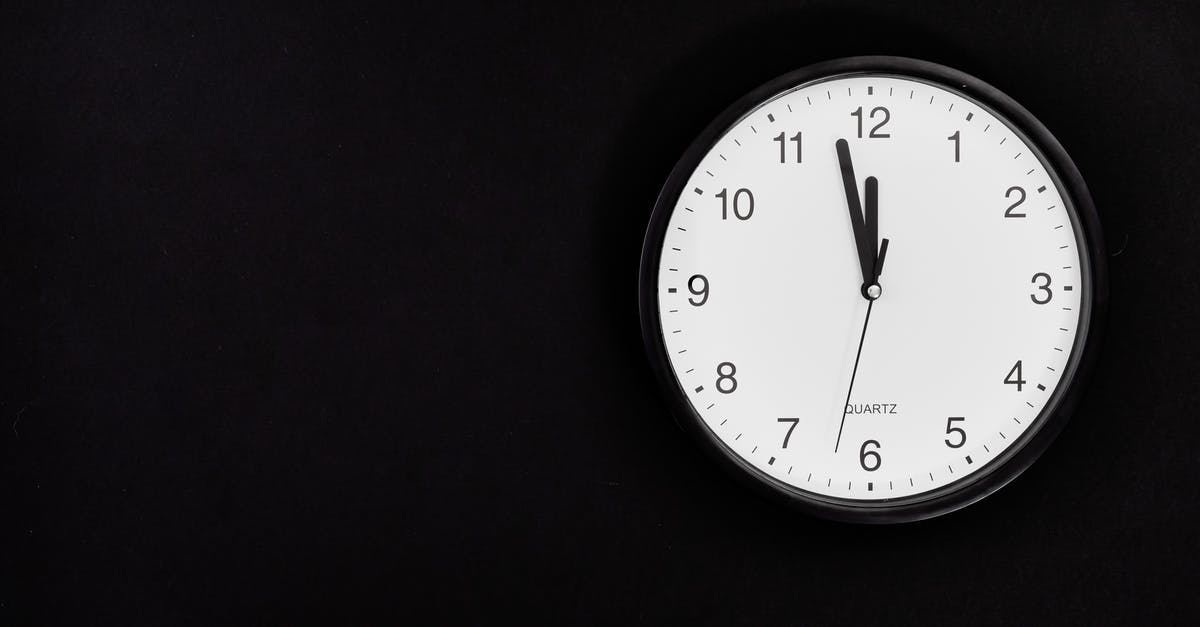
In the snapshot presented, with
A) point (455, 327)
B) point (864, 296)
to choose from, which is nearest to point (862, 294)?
point (864, 296)

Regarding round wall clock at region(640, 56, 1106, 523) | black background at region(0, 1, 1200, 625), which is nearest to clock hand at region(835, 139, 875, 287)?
round wall clock at region(640, 56, 1106, 523)

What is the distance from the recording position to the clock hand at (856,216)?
1004mm

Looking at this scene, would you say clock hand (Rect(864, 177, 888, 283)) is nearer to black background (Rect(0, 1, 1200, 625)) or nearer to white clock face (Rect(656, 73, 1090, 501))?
white clock face (Rect(656, 73, 1090, 501))

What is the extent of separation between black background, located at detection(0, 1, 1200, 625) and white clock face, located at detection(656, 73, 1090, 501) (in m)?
0.08

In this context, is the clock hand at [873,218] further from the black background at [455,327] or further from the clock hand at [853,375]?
the black background at [455,327]

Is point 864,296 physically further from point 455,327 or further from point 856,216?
point 455,327

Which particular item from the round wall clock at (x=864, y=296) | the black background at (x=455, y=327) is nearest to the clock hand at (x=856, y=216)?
the round wall clock at (x=864, y=296)

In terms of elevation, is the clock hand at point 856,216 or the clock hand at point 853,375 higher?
the clock hand at point 856,216

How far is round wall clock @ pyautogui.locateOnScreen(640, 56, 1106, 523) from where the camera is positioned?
1.01 m

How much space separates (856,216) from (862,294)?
0.31 ft

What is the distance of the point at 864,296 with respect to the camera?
3.29 ft

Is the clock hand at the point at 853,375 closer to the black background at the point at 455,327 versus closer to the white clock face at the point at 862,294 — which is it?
the white clock face at the point at 862,294

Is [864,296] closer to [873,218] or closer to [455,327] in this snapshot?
[873,218]

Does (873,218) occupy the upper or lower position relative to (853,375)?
upper
